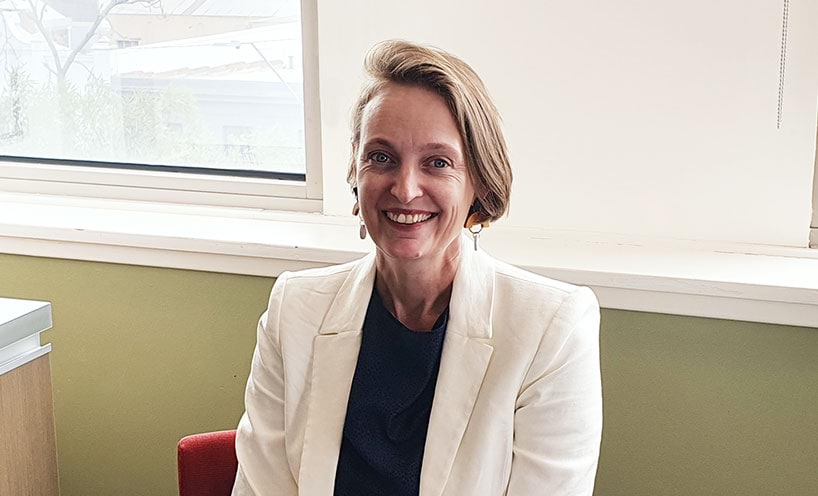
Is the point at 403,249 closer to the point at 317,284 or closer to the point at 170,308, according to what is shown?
the point at 317,284

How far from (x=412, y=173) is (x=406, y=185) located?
0.02 meters

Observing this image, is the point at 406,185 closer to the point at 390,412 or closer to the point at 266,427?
the point at 390,412

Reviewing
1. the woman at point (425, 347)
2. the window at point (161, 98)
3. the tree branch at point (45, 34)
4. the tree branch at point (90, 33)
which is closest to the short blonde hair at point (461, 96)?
the woman at point (425, 347)

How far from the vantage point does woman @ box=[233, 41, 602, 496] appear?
1.56 metres

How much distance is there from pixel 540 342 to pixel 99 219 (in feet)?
4.24

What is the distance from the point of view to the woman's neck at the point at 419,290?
65.9 inches

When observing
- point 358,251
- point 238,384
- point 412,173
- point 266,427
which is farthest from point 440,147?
point 238,384

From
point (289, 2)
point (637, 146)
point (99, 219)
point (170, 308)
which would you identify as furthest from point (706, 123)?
point (99, 219)

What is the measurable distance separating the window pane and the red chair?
2.89 feet

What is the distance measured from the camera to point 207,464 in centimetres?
182

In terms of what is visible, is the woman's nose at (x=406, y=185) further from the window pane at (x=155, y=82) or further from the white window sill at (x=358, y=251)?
the window pane at (x=155, y=82)

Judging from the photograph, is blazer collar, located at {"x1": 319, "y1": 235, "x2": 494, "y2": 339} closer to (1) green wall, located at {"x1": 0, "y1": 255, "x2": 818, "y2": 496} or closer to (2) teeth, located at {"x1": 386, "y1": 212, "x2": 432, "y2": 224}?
(2) teeth, located at {"x1": 386, "y1": 212, "x2": 432, "y2": 224}

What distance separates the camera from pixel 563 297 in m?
1.60

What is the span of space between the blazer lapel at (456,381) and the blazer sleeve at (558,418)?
8 cm
